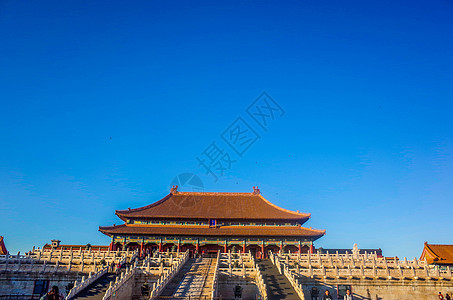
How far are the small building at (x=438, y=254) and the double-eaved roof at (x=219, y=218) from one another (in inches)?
526

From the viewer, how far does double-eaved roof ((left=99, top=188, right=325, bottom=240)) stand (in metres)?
46.9

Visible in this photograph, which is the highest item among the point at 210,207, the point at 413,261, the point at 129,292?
the point at 210,207

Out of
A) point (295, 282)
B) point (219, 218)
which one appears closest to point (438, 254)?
point (219, 218)

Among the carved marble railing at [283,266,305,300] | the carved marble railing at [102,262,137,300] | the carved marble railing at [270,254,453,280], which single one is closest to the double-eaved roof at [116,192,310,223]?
the carved marble railing at [270,254,453,280]

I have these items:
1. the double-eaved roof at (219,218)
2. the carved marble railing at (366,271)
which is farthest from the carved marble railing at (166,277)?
the double-eaved roof at (219,218)

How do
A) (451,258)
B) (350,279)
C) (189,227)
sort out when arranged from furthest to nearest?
1. (189,227)
2. (451,258)
3. (350,279)

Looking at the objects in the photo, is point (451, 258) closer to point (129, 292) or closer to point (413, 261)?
point (413, 261)

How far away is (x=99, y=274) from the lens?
27531 millimetres

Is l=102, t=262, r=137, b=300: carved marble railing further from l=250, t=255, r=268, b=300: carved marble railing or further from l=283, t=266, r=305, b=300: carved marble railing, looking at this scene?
l=283, t=266, r=305, b=300: carved marble railing

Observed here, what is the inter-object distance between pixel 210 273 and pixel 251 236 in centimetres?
1817

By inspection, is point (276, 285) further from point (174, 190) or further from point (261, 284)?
point (174, 190)

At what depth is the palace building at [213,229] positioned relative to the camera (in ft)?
154

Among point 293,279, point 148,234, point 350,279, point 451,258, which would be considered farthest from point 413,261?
point 148,234

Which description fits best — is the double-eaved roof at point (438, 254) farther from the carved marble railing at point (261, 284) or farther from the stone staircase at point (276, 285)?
the carved marble railing at point (261, 284)
